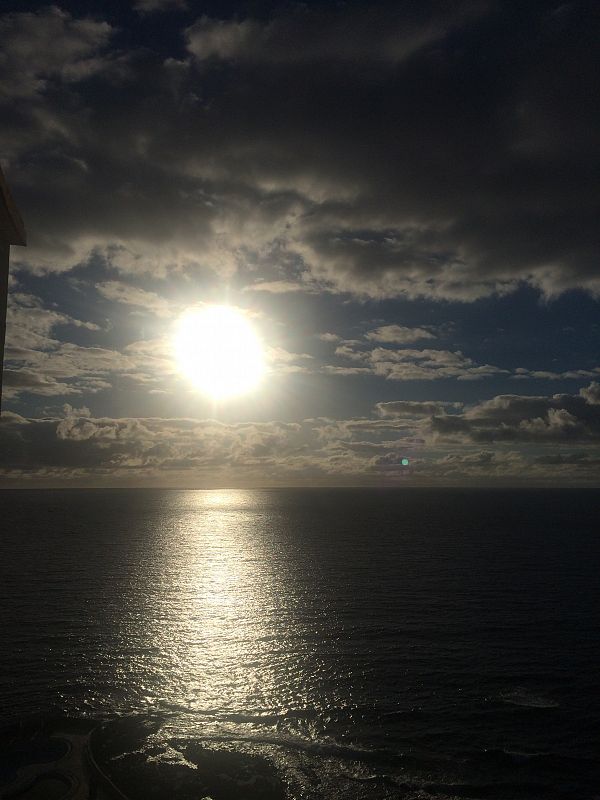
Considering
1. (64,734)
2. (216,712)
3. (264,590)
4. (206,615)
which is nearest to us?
(64,734)

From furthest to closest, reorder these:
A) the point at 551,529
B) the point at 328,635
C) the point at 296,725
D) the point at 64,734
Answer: the point at 551,529 < the point at 328,635 < the point at 296,725 < the point at 64,734

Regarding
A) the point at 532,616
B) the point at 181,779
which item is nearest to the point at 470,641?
the point at 532,616

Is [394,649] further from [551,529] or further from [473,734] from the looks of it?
[551,529]

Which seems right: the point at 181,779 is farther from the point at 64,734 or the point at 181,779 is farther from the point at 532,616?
the point at 532,616

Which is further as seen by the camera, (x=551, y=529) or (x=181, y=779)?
(x=551, y=529)

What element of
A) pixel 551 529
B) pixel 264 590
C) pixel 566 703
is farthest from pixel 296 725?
pixel 551 529

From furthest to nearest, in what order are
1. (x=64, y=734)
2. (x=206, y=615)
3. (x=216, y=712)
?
(x=206, y=615), (x=216, y=712), (x=64, y=734)
